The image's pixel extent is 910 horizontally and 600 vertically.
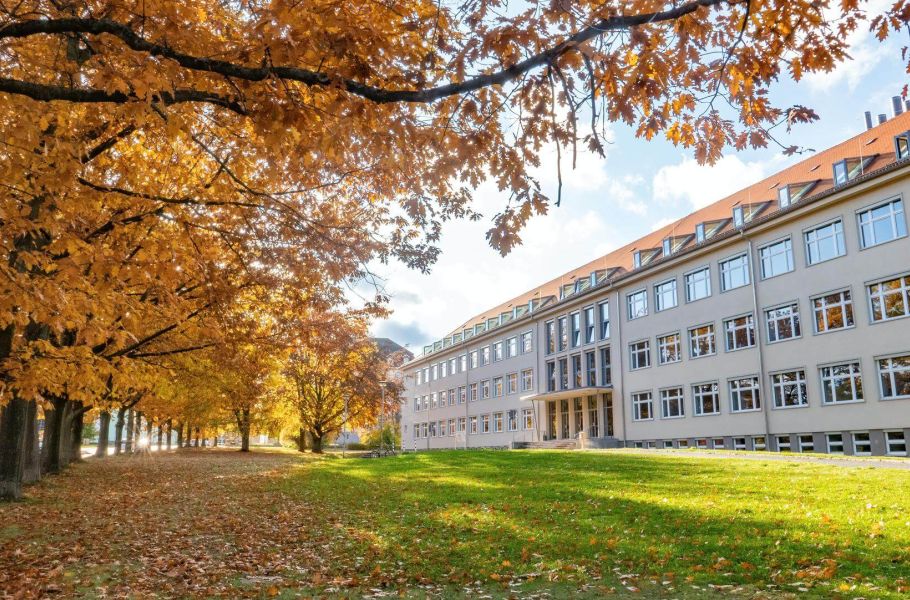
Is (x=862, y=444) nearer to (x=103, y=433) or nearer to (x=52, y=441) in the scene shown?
(x=52, y=441)

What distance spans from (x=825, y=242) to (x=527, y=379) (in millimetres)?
28086

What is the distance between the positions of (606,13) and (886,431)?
25221mm

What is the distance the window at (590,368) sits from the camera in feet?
141

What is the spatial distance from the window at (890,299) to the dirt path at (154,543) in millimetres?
22483

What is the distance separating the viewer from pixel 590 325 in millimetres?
44125

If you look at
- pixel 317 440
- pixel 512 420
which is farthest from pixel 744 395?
pixel 317 440

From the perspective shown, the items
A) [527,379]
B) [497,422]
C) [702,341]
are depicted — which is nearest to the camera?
[702,341]

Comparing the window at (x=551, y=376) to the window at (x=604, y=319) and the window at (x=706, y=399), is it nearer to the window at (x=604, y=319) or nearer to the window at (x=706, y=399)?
the window at (x=604, y=319)

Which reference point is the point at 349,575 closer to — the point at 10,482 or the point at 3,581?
the point at 3,581

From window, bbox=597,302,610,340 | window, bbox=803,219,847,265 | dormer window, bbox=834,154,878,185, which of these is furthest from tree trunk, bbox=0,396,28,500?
window, bbox=597,302,610,340

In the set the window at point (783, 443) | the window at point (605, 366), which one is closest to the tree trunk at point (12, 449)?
the window at point (783, 443)

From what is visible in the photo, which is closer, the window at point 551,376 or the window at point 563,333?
the window at point 563,333

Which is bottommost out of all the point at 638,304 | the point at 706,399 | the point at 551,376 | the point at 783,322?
the point at 706,399

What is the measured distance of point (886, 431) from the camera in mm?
24562
